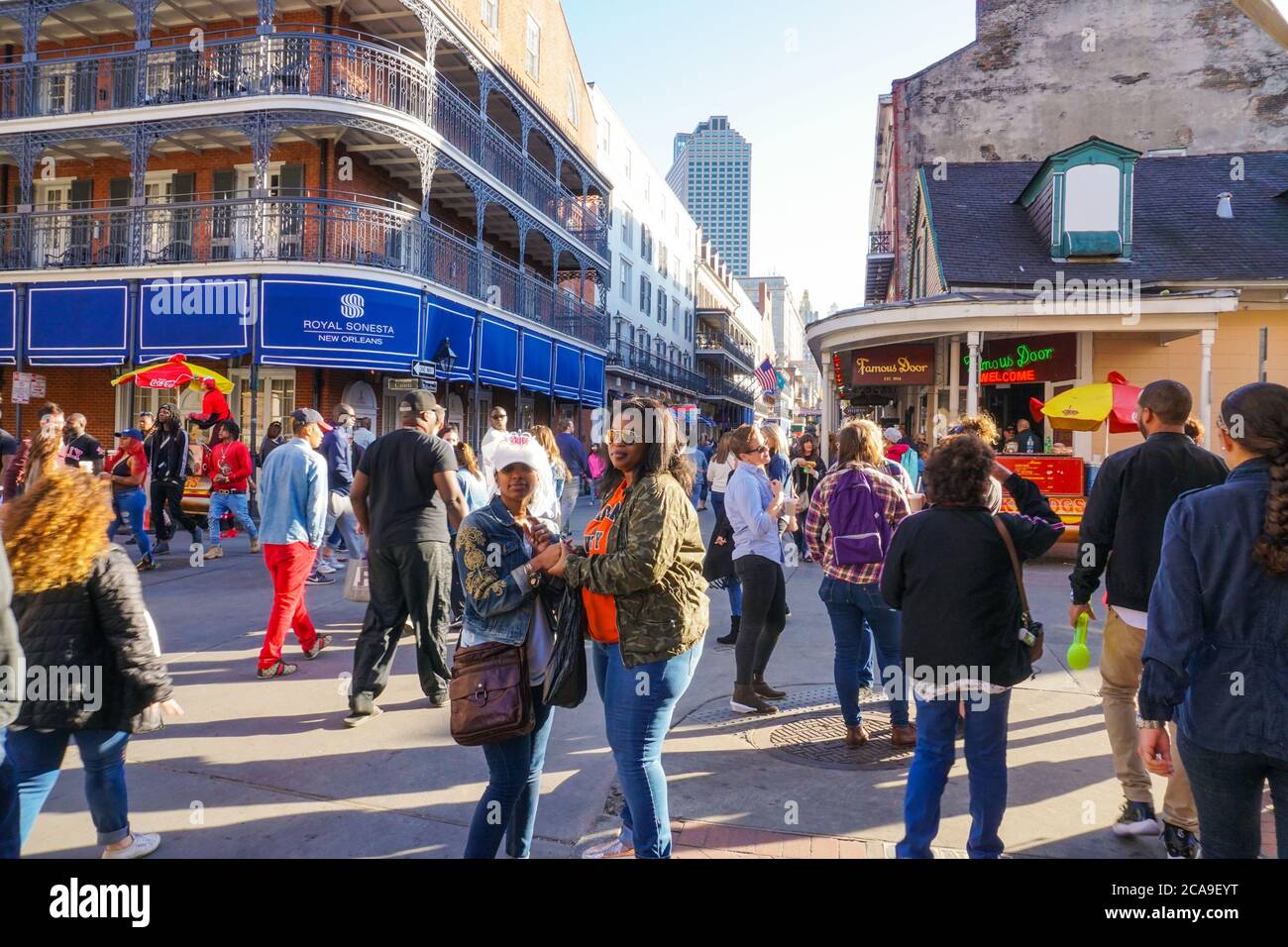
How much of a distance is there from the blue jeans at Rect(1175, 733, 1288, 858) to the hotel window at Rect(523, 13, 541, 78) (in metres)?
27.8

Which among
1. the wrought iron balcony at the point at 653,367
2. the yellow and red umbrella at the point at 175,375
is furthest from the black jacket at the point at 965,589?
the wrought iron balcony at the point at 653,367

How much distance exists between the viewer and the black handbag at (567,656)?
9.53ft

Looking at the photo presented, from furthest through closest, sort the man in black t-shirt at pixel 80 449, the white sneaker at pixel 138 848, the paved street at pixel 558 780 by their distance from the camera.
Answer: the man in black t-shirt at pixel 80 449 < the paved street at pixel 558 780 < the white sneaker at pixel 138 848

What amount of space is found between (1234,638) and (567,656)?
6.94ft

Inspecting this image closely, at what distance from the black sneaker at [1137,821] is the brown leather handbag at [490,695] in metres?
2.77

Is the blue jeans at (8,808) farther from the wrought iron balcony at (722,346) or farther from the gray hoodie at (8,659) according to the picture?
the wrought iron balcony at (722,346)

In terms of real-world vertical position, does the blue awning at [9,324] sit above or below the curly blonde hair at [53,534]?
above

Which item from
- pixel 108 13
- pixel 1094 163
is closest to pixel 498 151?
pixel 108 13

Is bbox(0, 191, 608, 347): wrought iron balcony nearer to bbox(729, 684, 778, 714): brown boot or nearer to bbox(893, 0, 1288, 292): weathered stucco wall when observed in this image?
bbox(893, 0, 1288, 292): weathered stucco wall

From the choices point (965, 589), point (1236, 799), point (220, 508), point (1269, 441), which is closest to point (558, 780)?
point (965, 589)

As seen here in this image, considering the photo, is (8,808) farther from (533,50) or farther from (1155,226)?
(533,50)

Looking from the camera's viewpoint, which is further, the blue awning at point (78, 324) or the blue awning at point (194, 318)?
the blue awning at point (78, 324)

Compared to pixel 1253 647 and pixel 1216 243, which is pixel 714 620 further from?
pixel 1216 243

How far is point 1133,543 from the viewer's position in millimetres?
3633
